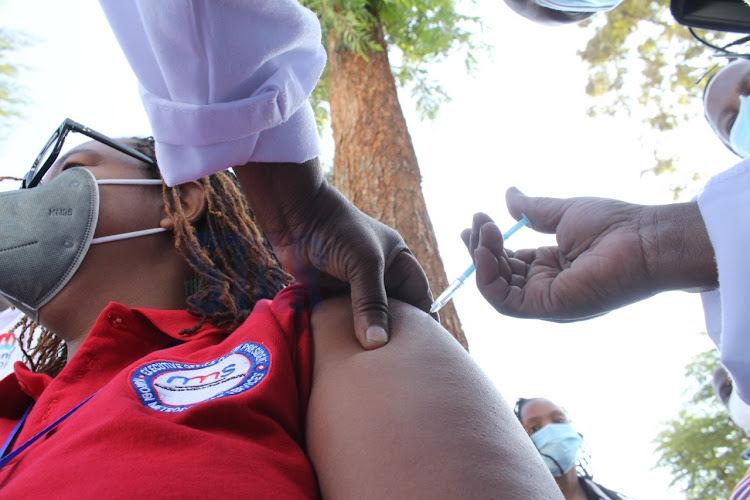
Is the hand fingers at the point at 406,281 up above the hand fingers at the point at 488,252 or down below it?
below

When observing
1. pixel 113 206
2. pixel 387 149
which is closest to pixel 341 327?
pixel 113 206

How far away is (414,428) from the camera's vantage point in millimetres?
906

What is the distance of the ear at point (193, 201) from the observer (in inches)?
A: 71.8

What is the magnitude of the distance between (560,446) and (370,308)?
133 inches

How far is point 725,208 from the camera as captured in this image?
3.23 ft

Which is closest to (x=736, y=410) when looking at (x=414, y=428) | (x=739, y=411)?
(x=739, y=411)

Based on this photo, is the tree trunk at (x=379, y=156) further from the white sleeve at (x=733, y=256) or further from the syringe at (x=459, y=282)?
the white sleeve at (x=733, y=256)

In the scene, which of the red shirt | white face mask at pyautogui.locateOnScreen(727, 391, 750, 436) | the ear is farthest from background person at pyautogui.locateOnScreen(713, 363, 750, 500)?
the ear

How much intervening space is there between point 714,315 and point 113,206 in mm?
1708

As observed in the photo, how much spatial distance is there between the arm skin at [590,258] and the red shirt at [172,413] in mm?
524

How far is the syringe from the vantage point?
139 cm

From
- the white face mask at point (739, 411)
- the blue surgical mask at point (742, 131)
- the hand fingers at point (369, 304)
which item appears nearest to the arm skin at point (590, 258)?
the hand fingers at point (369, 304)

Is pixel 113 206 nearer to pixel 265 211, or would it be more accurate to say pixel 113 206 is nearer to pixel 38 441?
pixel 265 211

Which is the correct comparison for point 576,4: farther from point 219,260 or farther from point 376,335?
point 219,260
